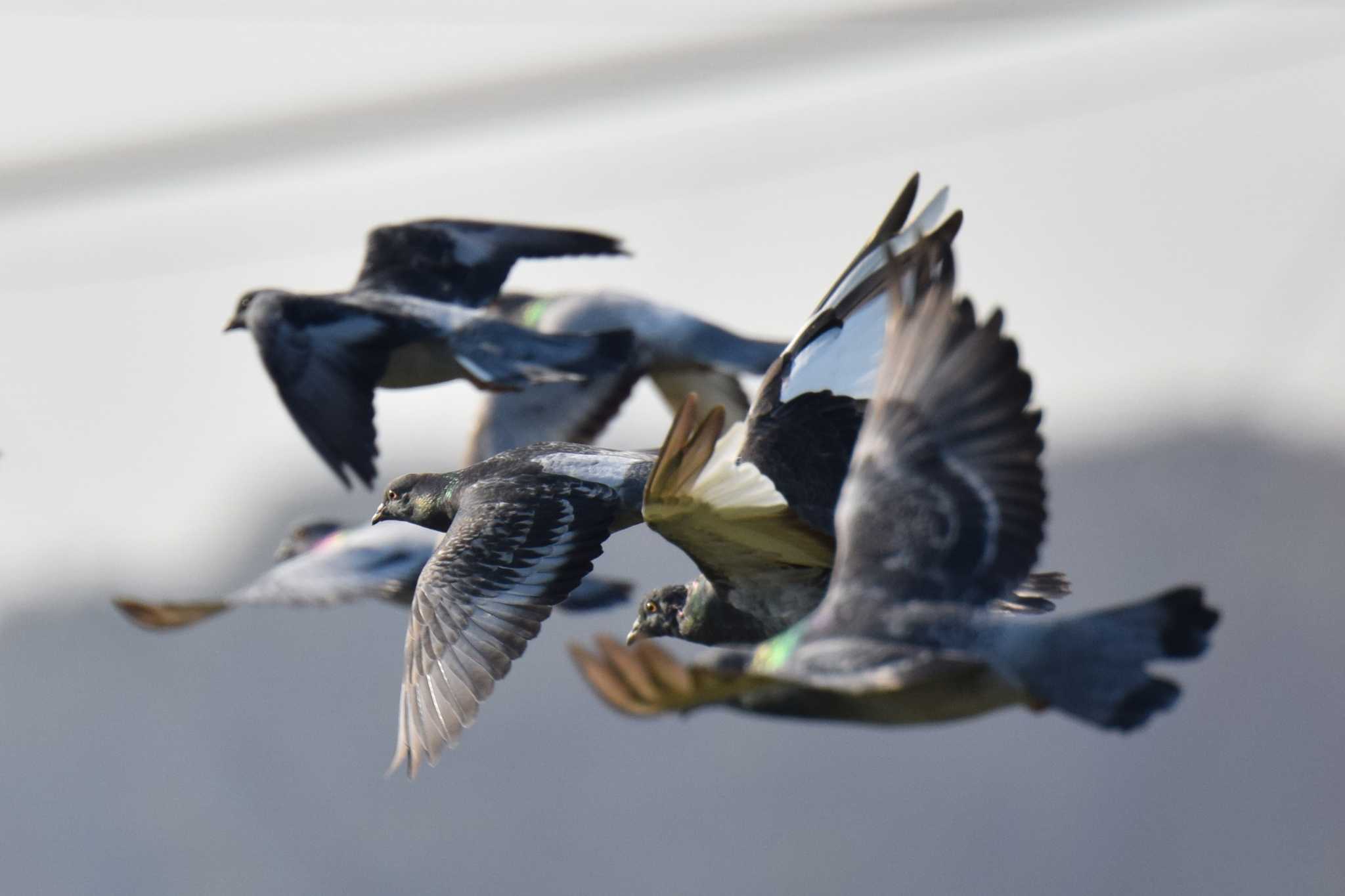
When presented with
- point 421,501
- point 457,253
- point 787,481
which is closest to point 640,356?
point 457,253

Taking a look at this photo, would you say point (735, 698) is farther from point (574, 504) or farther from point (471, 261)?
point (471, 261)

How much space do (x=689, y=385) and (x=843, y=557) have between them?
220cm

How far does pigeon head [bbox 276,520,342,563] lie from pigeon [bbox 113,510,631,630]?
190 mm

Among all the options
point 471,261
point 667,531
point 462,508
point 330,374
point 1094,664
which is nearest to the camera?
point 1094,664

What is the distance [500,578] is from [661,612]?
0.27 metres

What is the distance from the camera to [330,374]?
3.78 metres

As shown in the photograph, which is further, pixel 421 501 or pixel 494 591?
pixel 421 501

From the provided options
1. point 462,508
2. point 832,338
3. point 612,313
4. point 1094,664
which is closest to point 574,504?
point 462,508

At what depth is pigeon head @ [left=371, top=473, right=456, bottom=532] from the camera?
10.8 feet

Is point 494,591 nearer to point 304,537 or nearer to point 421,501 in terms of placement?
point 421,501

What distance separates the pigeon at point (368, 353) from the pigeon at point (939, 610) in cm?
150

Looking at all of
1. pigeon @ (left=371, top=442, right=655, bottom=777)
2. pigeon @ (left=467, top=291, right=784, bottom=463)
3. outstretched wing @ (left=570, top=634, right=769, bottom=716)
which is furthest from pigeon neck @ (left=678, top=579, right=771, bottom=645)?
pigeon @ (left=467, top=291, right=784, bottom=463)

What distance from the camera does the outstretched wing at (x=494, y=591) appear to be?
116 inches

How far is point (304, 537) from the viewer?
5.07 meters
